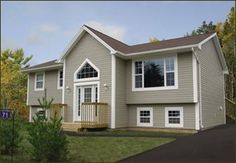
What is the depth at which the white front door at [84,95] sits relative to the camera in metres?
16.8

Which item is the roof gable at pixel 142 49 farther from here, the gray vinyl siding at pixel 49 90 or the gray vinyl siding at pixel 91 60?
the gray vinyl siding at pixel 49 90

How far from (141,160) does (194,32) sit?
92.1ft

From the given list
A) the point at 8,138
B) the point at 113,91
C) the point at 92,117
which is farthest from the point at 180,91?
the point at 8,138

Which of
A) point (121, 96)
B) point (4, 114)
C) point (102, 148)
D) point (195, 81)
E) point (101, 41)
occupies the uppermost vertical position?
point (101, 41)

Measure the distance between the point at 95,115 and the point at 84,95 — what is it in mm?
2066

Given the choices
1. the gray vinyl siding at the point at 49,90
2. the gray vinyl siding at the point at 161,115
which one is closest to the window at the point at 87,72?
the gray vinyl siding at the point at 161,115

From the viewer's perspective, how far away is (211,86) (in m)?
17.3

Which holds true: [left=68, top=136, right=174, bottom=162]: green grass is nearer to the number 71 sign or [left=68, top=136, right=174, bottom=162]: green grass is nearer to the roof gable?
the number 71 sign

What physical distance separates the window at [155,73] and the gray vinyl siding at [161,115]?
3.62 feet

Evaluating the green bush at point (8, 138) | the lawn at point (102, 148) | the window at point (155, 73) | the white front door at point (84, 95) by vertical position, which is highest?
the window at point (155, 73)

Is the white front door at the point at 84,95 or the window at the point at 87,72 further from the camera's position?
the window at the point at 87,72

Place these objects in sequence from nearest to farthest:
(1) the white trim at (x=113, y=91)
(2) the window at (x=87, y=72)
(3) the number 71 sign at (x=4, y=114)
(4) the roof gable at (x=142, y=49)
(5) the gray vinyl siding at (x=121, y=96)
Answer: (3) the number 71 sign at (x=4, y=114), (4) the roof gable at (x=142, y=49), (1) the white trim at (x=113, y=91), (5) the gray vinyl siding at (x=121, y=96), (2) the window at (x=87, y=72)

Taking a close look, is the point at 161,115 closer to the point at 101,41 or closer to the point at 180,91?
the point at 180,91

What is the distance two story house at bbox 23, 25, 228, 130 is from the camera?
49.0 ft
